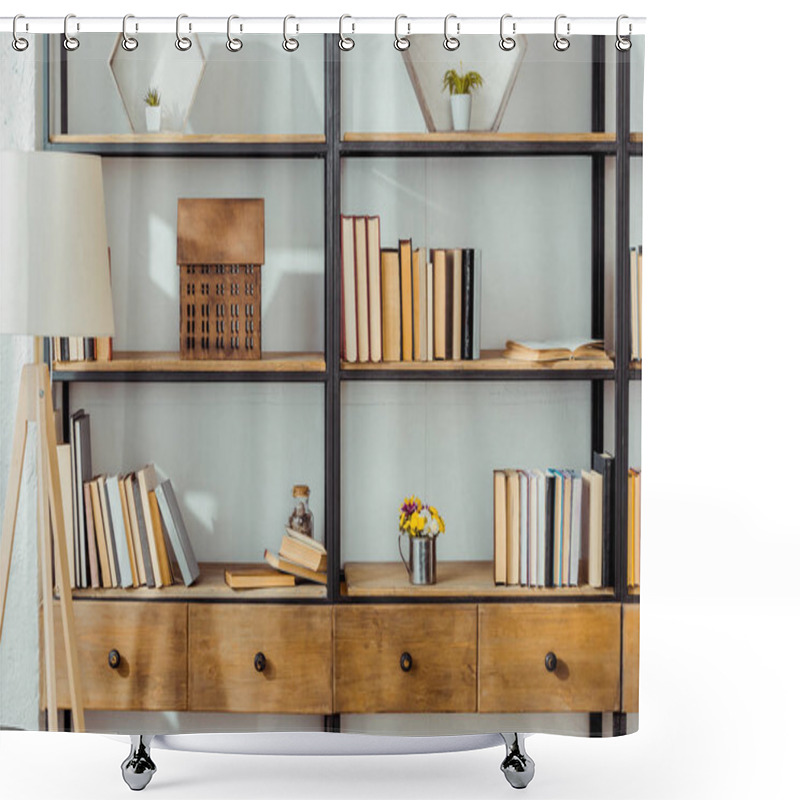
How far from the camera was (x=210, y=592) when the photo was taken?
1.98 meters

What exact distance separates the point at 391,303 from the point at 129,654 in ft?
2.78

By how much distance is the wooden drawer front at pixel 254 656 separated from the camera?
1982mm

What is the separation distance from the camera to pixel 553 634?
1.99 meters

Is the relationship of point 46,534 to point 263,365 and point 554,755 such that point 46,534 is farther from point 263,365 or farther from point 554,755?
point 554,755

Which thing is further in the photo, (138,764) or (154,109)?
(138,764)

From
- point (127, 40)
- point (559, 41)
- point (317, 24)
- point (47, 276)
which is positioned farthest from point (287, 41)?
point (47, 276)

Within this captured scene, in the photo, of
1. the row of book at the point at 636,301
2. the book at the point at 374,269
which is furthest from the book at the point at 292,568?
the row of book at the point at 636,301

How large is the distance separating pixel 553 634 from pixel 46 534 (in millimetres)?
997

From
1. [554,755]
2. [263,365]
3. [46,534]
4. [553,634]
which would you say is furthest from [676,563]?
[46,534]

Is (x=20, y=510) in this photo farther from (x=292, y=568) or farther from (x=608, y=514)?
(x=608, y=514)

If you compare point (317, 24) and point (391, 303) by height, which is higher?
point (317, 24)

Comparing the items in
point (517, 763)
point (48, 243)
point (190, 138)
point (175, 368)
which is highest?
point (190, 138)

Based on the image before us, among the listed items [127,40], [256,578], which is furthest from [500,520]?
[127,40]

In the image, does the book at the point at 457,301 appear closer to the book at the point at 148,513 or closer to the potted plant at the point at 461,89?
the potted plant at the point at 461,89
